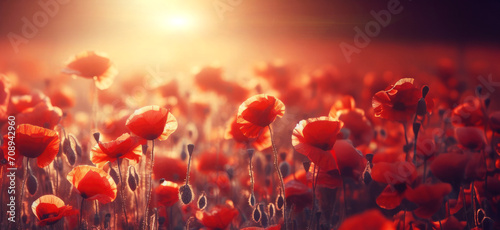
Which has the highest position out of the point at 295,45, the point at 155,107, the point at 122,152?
the point at 295,45

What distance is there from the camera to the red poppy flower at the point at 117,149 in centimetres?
145

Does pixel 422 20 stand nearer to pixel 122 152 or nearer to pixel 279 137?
pixel 279 137

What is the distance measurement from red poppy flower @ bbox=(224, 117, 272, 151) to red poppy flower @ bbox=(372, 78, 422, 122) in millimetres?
507

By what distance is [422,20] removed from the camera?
423cm

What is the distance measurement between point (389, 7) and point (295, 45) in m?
5.29

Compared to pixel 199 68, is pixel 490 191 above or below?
below

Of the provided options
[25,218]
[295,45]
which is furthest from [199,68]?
[295,45]

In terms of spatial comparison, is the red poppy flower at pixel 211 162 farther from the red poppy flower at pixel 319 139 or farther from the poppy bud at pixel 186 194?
the red poppy flower at pixel 319 139

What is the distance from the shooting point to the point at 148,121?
147 centimetres

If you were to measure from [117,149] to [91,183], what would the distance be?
0.46 ft

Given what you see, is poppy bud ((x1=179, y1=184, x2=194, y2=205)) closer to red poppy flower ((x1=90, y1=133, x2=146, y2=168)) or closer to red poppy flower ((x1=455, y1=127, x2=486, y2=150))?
red poppy flower ((x1=90, y1=133, x2=146, y2=168))

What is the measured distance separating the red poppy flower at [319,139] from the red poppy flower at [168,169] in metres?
0.72

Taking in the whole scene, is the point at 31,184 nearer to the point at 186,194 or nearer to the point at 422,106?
the point at 186,194

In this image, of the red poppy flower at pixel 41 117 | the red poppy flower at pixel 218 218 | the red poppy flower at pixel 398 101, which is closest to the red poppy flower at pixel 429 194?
the red poppy flower at pixel 398 101
